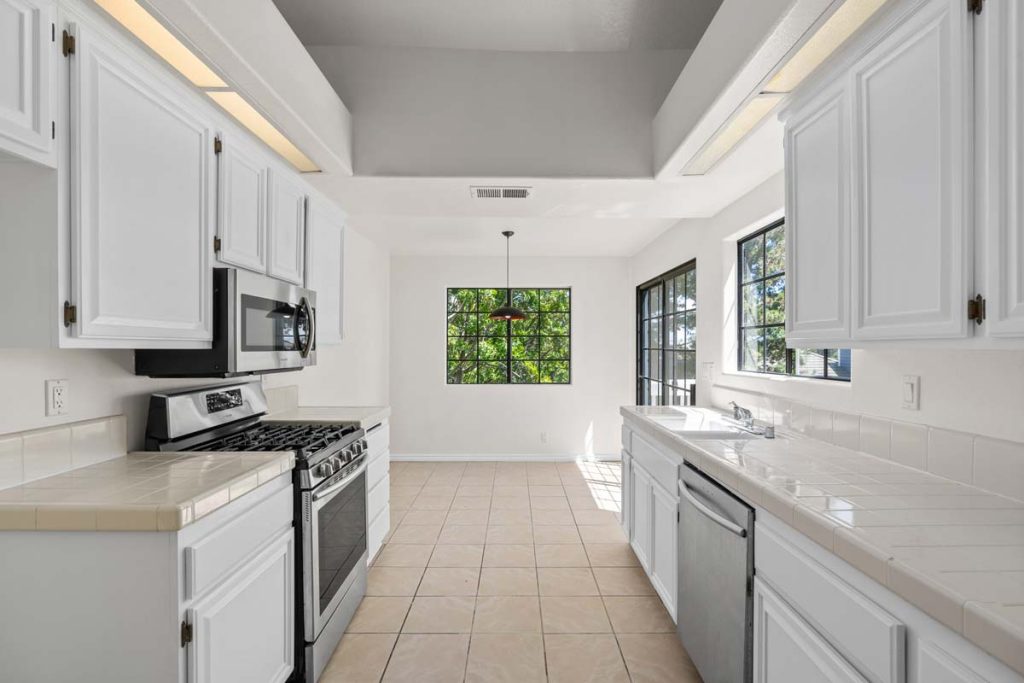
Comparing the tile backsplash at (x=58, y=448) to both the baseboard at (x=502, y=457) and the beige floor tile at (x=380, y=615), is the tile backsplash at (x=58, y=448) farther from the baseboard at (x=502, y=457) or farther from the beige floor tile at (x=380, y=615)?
the baseboard at (x=502, y=457)

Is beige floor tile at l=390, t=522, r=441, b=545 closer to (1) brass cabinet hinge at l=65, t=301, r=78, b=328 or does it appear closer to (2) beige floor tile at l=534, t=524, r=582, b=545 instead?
(2) beige floor tile at l=534, t=524, r=582, b=545

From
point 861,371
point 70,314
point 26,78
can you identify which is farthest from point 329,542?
point 861,371

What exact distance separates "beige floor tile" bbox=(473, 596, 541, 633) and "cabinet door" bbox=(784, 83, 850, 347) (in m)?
1.81

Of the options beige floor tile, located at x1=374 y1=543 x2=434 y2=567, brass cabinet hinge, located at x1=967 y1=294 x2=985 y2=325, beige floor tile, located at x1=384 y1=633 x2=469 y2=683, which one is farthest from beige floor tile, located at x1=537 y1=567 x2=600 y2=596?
brass cabinet hinge, located at x1=967 y1=294 x2=985 y2=325

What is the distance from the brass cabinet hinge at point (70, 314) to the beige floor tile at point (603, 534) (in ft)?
10.4

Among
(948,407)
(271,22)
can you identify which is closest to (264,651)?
(271,22)

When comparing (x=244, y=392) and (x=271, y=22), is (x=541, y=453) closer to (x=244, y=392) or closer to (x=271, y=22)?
(x=244, y=392)

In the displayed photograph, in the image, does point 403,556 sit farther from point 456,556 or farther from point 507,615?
point 507,615

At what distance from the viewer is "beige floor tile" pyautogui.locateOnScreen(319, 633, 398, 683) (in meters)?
2.19

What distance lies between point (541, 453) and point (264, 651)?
4799mm

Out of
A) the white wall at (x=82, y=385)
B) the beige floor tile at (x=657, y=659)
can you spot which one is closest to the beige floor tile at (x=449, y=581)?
the beige floor tile at (x=657, y=659)

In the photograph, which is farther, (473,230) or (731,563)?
(473,230)

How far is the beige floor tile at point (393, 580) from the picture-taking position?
2930 mm

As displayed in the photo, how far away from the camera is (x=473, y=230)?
5.02m
